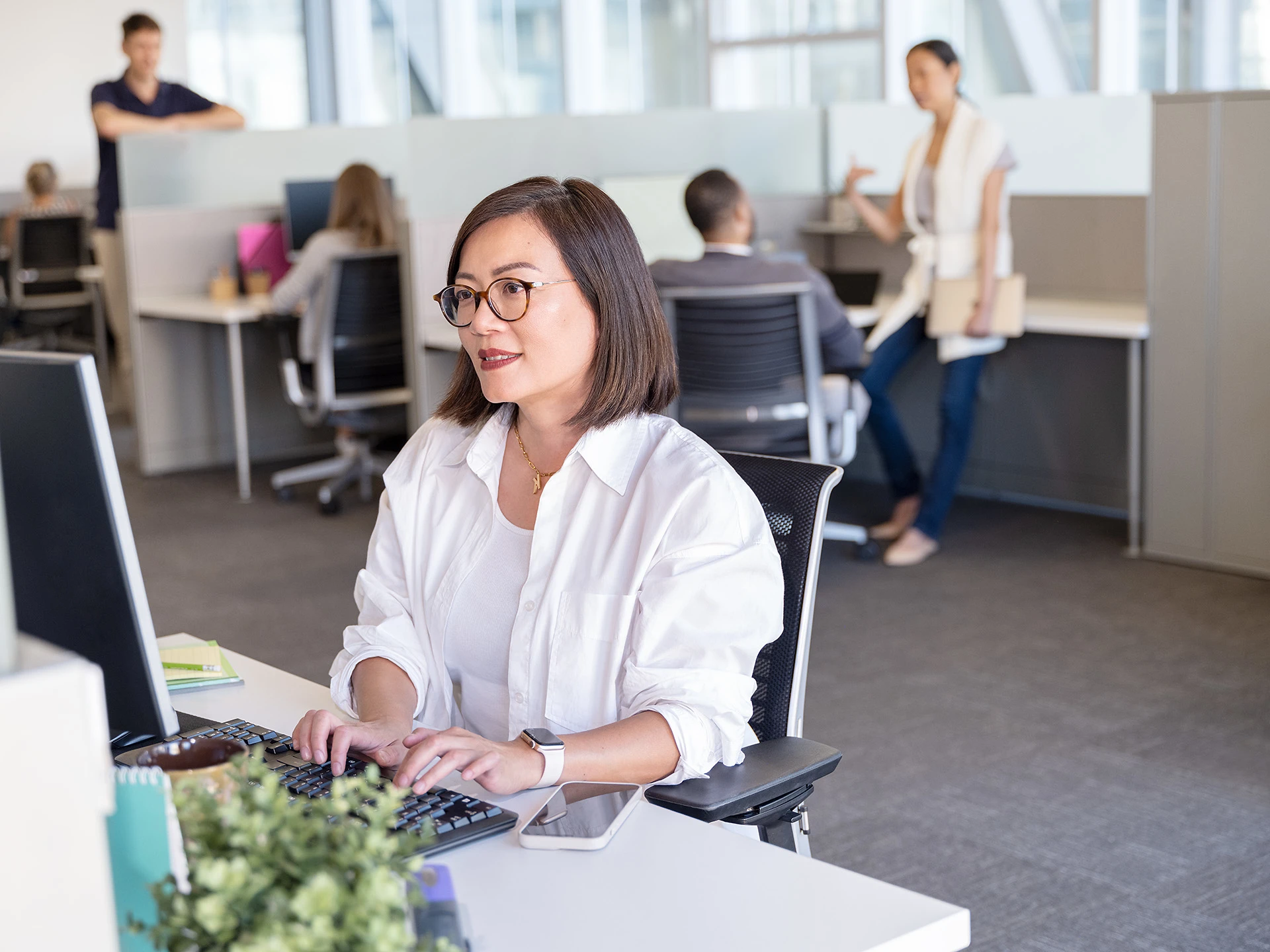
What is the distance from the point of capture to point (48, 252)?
8.23 meters

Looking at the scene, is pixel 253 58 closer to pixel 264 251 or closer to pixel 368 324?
pixel 264 251

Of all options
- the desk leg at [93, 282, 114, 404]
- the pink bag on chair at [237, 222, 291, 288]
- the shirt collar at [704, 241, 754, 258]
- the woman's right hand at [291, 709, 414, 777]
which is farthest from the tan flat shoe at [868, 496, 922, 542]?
the desk leg at [93, 282, 114, 404]

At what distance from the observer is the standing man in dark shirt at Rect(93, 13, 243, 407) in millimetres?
5895

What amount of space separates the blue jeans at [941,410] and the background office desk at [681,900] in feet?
11.4

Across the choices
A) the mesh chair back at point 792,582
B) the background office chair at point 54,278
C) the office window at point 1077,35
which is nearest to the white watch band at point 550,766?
the mesh chair back at point 792,582

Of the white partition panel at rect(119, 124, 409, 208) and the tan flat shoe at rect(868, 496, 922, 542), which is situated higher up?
the white partition panel at rect(119, 124, 409, 208)

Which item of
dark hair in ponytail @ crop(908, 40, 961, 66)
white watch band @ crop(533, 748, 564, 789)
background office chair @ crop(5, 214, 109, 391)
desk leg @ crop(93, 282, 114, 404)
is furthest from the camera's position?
background office chair @ crop(5, 214, 109, 391)

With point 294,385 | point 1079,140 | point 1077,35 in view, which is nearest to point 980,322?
point 294,385

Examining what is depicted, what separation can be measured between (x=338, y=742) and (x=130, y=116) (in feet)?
17.1

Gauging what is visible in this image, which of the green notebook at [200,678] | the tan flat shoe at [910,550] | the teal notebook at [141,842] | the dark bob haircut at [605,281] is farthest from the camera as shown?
the tan flat shoe at [910,550]

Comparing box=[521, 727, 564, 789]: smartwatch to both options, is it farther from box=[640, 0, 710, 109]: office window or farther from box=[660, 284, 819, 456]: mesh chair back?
box=[640, 0, 710, 109]: office window

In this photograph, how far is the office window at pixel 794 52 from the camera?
8266 millimetres

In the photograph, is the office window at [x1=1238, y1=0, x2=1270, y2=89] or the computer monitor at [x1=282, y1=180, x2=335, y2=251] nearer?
the computer monitor at [x1=282, y1=180, x2=335, y2=251]

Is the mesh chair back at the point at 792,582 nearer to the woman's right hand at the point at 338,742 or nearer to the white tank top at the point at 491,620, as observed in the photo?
the white tank top at the point at 491,620
